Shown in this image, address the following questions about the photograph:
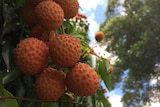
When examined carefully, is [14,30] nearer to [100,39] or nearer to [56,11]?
[56,11]

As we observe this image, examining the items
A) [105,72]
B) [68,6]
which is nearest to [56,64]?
[68,6]

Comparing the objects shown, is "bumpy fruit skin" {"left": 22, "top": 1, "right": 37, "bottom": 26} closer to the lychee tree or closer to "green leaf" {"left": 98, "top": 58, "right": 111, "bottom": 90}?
the lychee tree

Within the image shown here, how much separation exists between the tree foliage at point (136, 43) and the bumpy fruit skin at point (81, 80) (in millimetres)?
9130

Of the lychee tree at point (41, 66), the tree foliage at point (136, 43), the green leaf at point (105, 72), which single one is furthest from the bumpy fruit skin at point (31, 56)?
the tree foliage at point (136, 43)

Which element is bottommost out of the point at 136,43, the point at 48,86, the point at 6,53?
the point at 48,86

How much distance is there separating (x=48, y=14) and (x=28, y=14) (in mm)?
80

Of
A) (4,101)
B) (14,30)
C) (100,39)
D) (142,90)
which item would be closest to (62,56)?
(4,101)

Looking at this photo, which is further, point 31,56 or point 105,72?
point 105,72

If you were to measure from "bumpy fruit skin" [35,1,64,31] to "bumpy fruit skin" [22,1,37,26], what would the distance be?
5 centimetres

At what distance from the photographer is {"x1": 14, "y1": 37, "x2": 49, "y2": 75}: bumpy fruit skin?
0.64 meters

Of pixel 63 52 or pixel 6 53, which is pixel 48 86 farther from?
pixel 6 53

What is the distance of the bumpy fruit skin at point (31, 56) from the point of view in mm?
640

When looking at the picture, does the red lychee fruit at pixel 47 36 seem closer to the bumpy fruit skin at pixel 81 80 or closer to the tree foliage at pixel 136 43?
the bumpy fruit skin at pixel 81 80

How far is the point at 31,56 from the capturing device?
639mm
